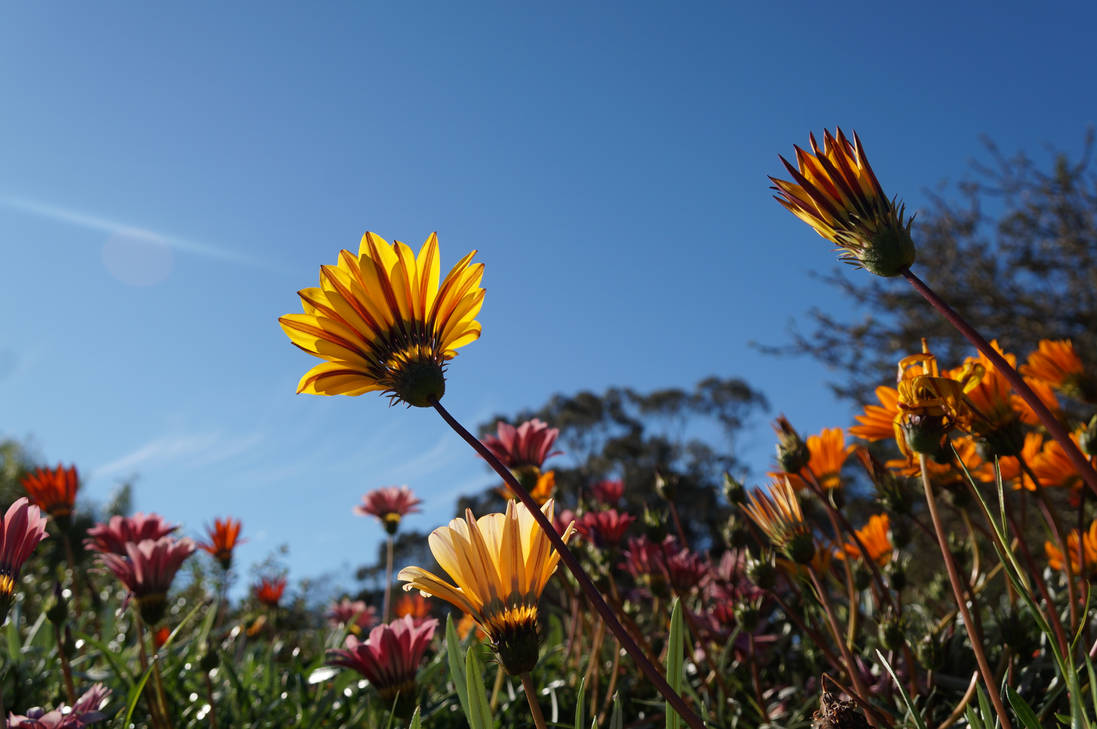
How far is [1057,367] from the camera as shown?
6.44 ft

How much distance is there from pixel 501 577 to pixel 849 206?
2.25 ft

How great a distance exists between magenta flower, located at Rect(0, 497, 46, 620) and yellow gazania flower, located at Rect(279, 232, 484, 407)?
45cm

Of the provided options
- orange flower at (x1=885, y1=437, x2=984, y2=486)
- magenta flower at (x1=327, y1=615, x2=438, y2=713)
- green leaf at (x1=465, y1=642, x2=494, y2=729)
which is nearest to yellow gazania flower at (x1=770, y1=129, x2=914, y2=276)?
orange flower at (x1=885, y1=437, x2=984, y2=486)

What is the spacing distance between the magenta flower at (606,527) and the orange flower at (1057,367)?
3.86ft

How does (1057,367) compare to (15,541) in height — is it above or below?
above

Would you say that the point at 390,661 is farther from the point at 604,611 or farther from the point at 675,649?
the point at 604,611

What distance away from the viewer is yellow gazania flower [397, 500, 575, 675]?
0.91m

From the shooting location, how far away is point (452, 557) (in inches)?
37.3

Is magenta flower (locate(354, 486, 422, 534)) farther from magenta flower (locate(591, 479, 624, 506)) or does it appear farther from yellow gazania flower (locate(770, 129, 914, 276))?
yellow gazania flower (locate(770, 129, 914, 276))

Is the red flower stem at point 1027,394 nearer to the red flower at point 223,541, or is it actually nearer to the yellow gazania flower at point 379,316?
the yellow gazania flower at point 379,316

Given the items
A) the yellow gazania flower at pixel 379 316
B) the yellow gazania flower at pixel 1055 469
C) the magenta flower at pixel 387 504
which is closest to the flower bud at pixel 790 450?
the yellow gazania flower at pixel 1055 469

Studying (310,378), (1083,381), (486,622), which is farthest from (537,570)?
(1083,381)

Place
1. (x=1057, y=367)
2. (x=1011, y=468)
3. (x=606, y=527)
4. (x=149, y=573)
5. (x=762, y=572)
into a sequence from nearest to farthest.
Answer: (x=762, y=572)
(x=149, y=573)
(x=1011, y=468)
(x=1057, y=367)
(x=606, y=527)

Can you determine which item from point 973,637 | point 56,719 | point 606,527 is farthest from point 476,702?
point 606,527
